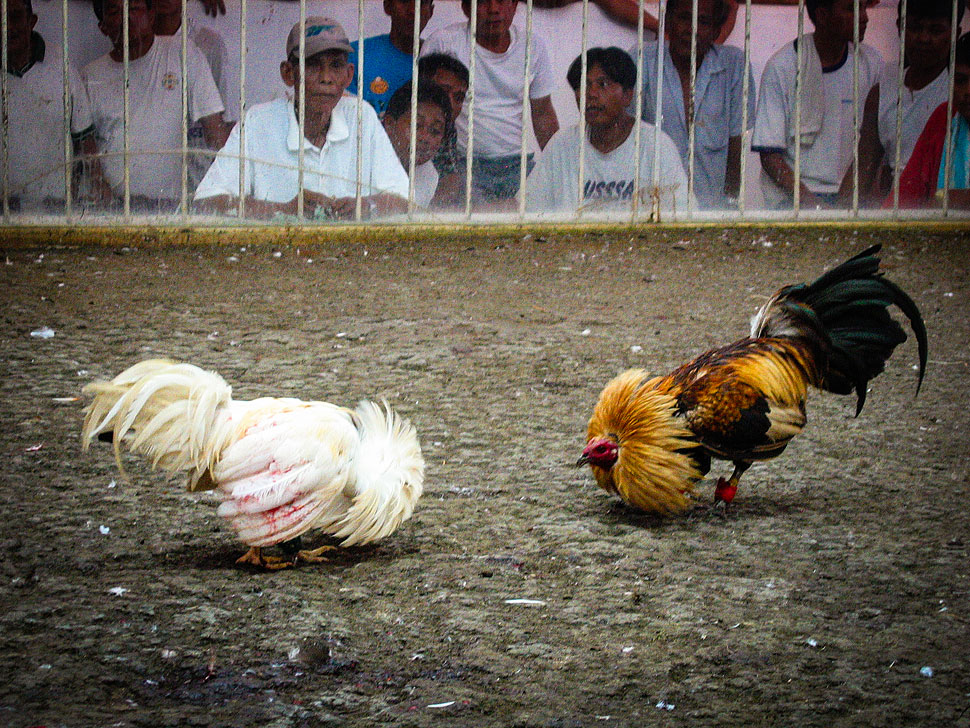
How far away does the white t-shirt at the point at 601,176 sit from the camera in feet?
27.0

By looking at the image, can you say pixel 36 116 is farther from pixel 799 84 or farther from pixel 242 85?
pixel 799 84

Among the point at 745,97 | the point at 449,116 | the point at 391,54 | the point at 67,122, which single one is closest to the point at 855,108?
the point at 745,97

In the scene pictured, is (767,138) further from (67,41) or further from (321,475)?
(321,475)

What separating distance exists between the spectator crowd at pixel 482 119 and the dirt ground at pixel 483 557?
186 centimetres

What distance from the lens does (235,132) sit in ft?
25.5

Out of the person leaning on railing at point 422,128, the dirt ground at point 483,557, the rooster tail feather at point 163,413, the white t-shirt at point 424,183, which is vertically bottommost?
the dirt ground at point 483,557

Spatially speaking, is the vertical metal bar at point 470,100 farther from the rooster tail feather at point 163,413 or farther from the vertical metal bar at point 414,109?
the rooster tail feather at point 163,413

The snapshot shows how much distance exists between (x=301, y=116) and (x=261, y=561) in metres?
5.39

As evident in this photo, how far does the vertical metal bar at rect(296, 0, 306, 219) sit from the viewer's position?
7800mm

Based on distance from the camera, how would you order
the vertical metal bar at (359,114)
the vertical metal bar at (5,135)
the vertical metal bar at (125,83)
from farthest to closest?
1. the vertical metal bar at (359,114)
2. the vertical metal bar at (125,83)
3. the vertical metal bar at (5,135)

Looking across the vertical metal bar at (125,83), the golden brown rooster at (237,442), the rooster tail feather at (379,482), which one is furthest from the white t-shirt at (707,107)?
the golden brown rooster at (237,442)

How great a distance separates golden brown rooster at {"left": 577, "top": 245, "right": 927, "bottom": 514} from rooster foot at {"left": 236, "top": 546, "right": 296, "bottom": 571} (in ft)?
3.55

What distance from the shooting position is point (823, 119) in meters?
8.51

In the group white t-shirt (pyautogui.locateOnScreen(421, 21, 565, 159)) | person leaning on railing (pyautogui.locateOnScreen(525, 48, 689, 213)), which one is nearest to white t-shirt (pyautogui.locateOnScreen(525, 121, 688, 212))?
person leaning on railing (pyautogui.locateOnScreen(525, 48, 689, 213))
